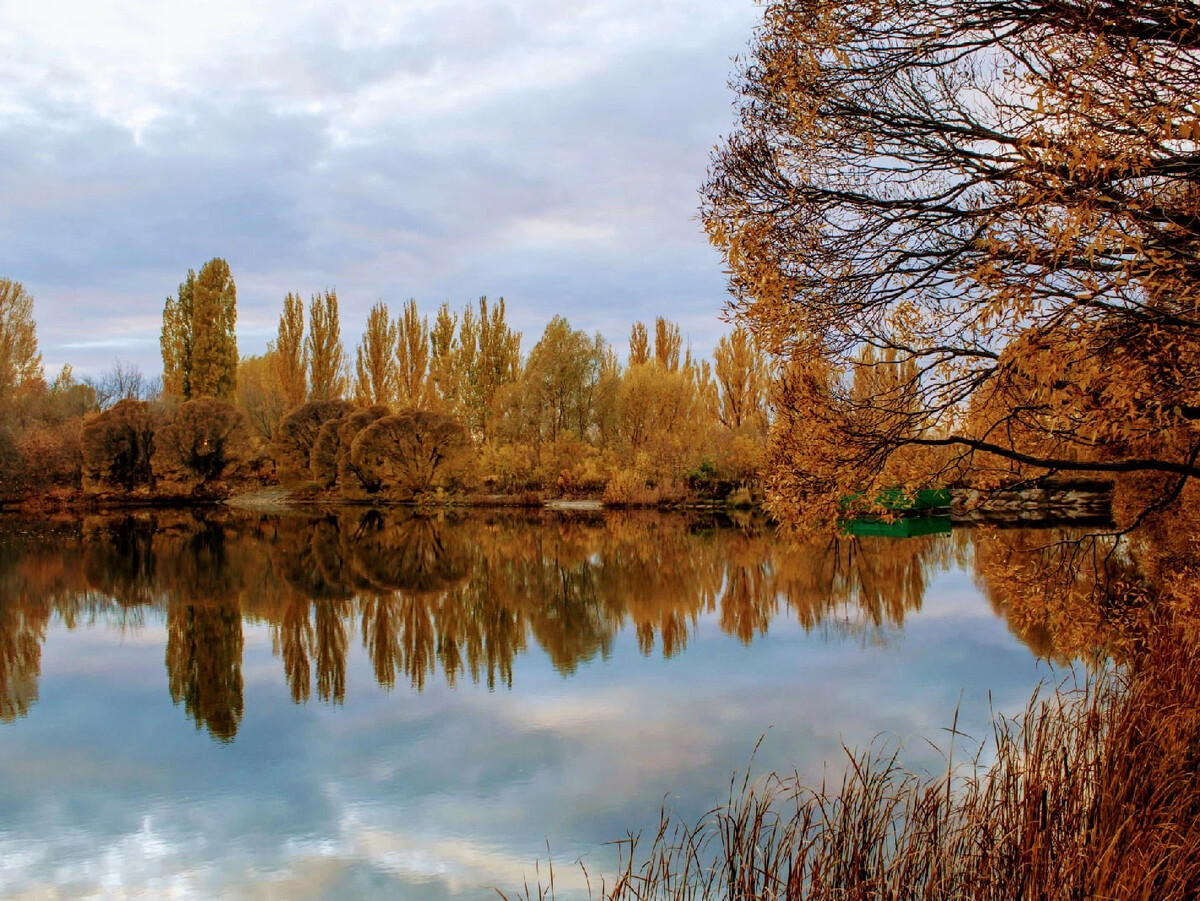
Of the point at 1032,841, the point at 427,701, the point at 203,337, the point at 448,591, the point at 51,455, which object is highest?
the point at 203,337

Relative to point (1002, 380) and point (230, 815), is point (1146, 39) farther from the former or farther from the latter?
point (230, 815)

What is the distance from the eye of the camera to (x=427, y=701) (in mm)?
8609

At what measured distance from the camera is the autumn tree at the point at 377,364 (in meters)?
45.4

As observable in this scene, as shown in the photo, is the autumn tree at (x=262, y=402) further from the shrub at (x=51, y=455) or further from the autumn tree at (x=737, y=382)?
the autumn tree at (x=737, y=382)

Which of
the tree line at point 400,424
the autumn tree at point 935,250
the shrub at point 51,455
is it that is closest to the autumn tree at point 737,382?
the tree line at point 400,424

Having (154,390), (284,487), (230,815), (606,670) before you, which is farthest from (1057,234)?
(154,390)

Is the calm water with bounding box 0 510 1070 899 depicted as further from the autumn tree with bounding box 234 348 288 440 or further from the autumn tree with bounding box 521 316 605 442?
the autumn tree with bounding box 234 348 288 440

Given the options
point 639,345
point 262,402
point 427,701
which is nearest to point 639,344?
point 639,345

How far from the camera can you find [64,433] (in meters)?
34.2

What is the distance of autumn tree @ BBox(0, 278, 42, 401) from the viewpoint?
4200 cm

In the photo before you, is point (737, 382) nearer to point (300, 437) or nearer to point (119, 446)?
point (300, 437)

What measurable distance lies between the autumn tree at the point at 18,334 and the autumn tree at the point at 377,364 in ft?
50.8

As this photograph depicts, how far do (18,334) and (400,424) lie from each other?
75.0 feet

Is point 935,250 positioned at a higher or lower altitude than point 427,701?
higher
